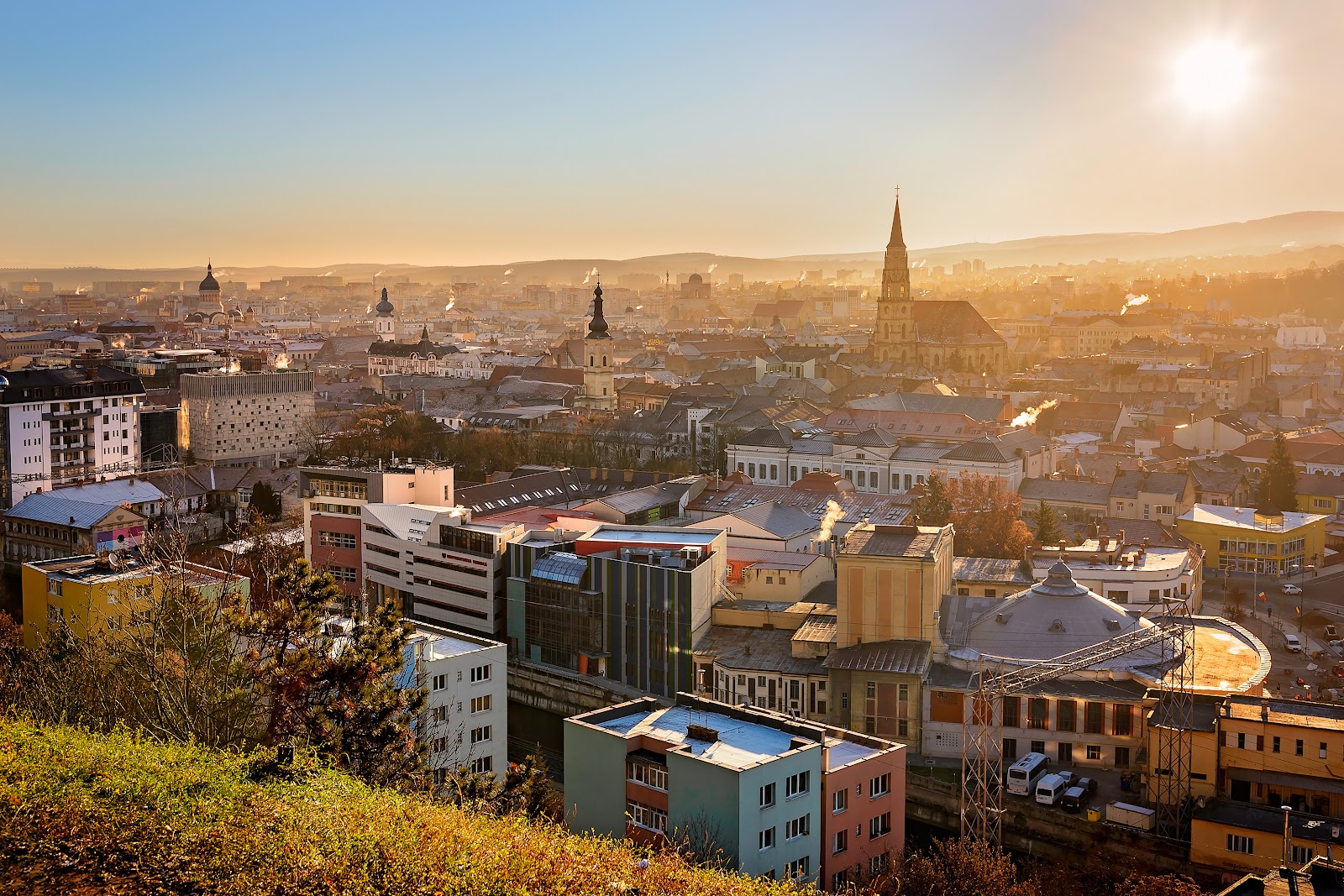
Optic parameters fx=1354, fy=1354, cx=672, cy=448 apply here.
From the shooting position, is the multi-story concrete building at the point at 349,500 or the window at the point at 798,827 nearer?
the window at the point at 798,827

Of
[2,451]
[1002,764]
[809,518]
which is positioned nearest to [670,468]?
[809,518]

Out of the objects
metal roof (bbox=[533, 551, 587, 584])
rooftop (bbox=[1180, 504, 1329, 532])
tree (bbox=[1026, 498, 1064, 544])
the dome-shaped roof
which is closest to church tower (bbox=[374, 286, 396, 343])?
the dome-shaped roof

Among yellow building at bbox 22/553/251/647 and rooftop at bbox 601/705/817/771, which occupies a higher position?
yellow building at bbox 22/553/251/647

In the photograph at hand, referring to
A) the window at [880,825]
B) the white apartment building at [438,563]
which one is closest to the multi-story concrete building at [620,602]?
the white apartment building at [438,563]

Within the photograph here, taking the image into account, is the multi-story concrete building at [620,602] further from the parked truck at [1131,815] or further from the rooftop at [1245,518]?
the rooftop at [1245,518]

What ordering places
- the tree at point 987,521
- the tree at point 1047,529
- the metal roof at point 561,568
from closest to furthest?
1. the metal roof at point 561,568
2. the tree at point 987,521
3. the tree at point 1047,529

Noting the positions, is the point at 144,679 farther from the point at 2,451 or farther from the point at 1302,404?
the point at 1302,404

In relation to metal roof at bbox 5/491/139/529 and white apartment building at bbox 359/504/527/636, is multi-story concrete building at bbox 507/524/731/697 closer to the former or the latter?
white apartment building at bbox 359/504/527/636
